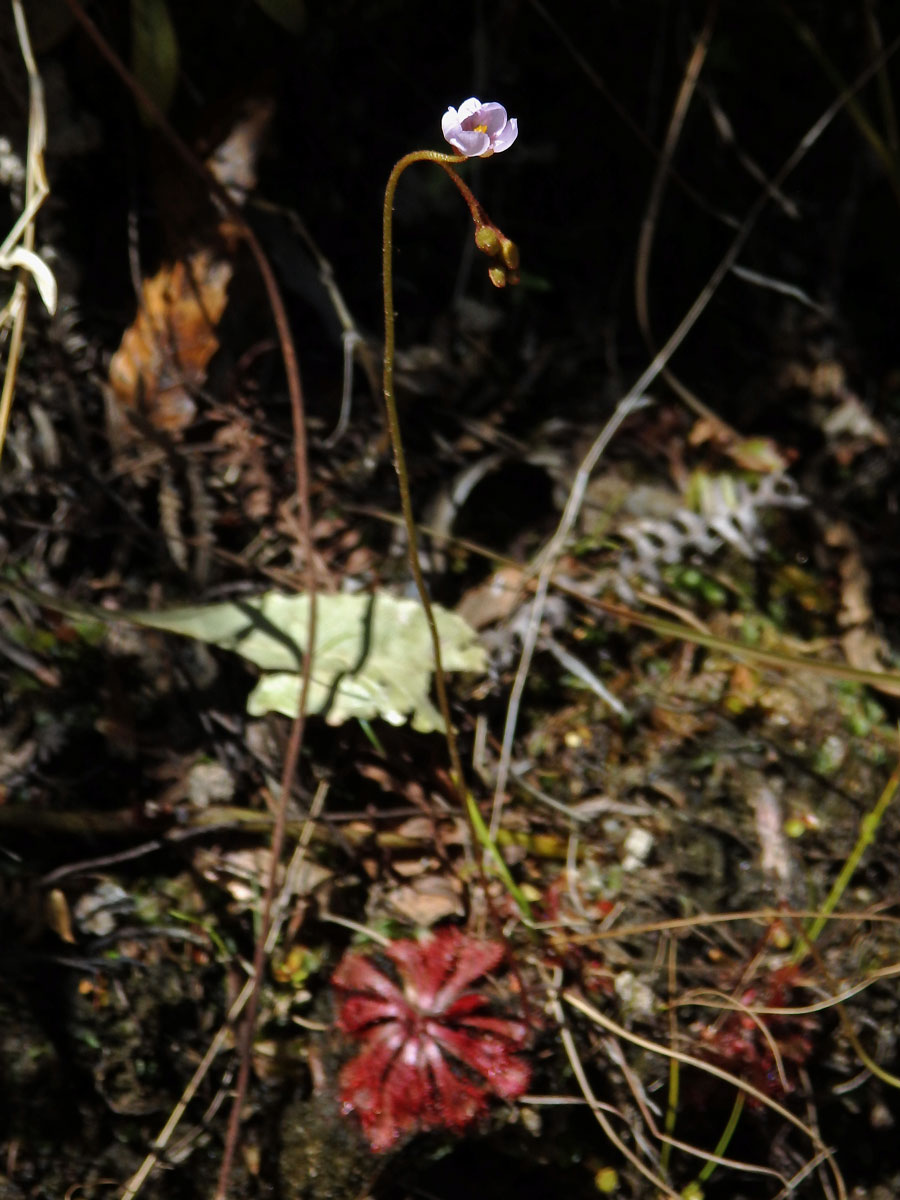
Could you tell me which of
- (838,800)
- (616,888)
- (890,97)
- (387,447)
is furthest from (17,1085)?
(890,97)

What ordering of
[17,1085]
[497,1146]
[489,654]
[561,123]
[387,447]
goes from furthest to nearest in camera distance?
[561,123] < [387,447] < [489,654] < [497,1146] < [17,1085]

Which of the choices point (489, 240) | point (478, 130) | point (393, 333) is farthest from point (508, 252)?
point (393, 333)

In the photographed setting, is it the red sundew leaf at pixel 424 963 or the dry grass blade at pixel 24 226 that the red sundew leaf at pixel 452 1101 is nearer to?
the red sundew leaf at pixel 424 963

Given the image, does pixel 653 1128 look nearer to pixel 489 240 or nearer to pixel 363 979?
pixel 363 979

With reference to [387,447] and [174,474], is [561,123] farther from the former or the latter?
[174,474]

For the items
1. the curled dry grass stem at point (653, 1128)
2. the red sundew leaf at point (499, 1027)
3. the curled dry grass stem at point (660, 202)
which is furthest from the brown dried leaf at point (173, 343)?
the curled dry grass stem at point (653, 1128)

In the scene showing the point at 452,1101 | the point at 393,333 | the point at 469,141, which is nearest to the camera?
the point at 469,141

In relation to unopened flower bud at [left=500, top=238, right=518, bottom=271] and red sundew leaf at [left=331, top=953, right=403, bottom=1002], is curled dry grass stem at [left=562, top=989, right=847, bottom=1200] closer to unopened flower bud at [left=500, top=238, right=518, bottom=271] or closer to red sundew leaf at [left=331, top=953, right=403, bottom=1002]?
red sundew leaf at [left=331, top=953, right=403, bottom=1002]
